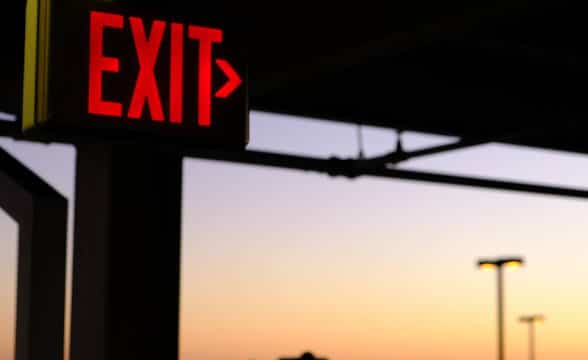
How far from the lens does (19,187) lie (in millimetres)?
12930

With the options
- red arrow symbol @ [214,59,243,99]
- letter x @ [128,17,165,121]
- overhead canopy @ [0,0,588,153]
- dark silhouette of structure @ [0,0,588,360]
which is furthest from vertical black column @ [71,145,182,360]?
letter x @ [128,17,165,121]

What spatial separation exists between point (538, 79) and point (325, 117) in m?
3.10

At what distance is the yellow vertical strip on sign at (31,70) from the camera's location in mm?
7176

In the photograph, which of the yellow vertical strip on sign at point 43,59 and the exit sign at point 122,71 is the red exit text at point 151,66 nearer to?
the exit sign at point 122,71

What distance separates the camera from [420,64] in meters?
16.2

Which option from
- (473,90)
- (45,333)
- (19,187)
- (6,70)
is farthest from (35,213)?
(473,90)

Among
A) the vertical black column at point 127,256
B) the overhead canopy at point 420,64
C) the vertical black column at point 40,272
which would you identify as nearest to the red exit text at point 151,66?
the overhead canopy at point 420,64

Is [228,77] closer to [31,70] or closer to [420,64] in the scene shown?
[31,70]

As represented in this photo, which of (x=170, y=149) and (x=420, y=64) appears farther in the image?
(x=420, y=64)

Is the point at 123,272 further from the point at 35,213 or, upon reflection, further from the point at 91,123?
the point at 91,123

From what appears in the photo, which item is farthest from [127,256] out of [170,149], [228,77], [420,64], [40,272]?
[228,77]

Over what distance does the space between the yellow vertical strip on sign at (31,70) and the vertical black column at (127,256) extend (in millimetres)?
5920

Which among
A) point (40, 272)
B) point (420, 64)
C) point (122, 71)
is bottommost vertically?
point (40, 272)

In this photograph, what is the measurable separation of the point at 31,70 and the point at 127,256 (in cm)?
608
